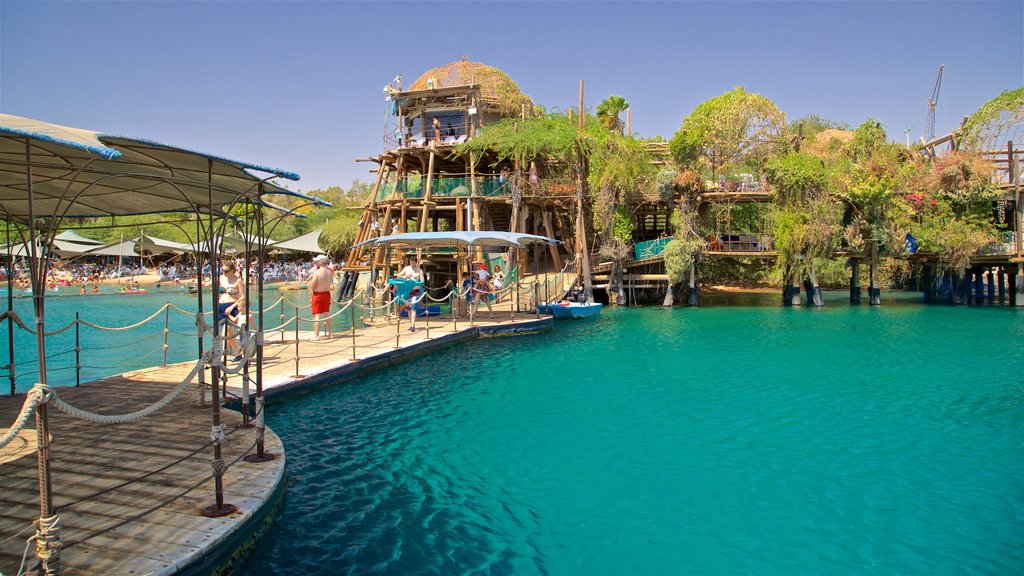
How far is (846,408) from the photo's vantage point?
39.5 ft

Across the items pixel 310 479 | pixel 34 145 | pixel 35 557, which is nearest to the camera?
pixel 35 557

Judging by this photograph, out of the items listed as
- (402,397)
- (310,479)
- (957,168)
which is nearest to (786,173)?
(957,168)

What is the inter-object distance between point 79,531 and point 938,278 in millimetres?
39259

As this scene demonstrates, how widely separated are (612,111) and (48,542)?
3702cm

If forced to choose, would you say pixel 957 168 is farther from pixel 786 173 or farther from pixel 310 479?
A: pixel 310 479

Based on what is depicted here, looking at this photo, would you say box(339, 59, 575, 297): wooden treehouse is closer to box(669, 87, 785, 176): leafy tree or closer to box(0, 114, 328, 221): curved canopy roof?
box(669, 87, 785, 176): leafy tree

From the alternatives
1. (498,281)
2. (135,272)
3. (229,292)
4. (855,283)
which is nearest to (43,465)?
(229,292)

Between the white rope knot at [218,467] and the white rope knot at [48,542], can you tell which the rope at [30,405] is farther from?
the white rope knot at [218,467]

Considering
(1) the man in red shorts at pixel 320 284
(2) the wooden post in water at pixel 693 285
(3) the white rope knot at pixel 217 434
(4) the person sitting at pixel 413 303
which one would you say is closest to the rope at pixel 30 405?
(3) the white rope knot at pixel 217 434

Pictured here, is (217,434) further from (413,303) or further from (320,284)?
(413,303)

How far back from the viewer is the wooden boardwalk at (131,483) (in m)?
4.84

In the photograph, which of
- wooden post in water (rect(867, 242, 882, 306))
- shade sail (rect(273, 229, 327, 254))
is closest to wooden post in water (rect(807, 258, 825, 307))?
wooden post in water (rect(867, 242, 882, 306))

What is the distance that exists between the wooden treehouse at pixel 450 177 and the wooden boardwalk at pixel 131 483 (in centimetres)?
2174

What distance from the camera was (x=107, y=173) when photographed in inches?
243
